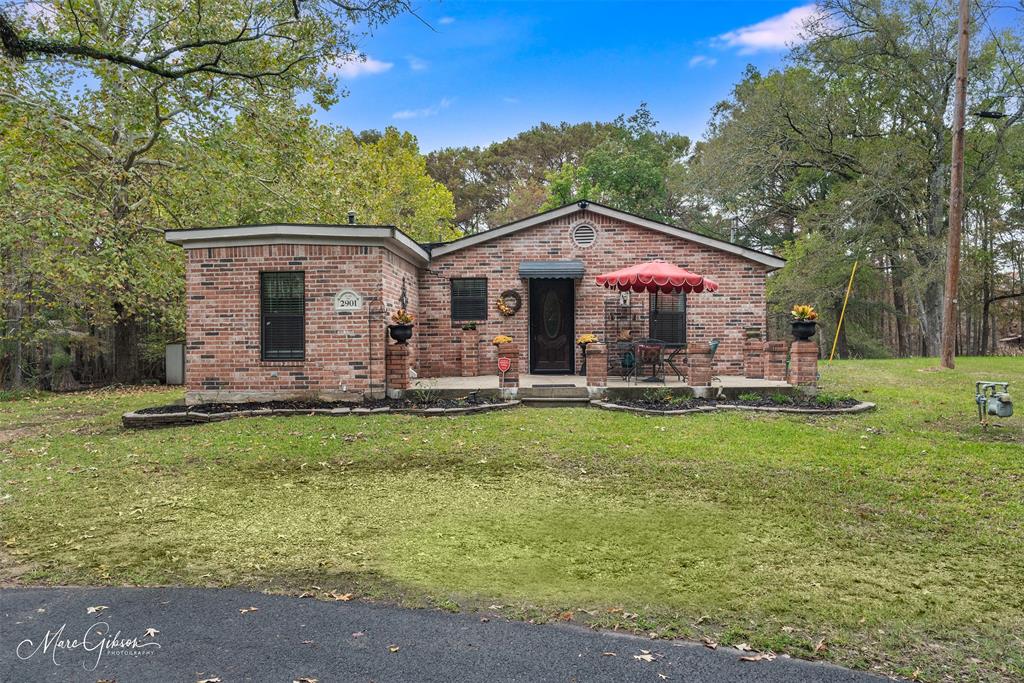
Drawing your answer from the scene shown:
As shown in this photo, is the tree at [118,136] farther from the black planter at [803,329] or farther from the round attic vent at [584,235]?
the black planter at [803,329]

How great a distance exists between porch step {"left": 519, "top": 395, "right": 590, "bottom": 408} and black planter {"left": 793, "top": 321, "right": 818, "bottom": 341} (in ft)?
12.6

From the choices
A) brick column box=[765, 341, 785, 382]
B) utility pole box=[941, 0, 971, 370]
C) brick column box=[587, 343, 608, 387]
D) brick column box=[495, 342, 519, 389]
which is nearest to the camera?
brick column box=[495, 342, 519, 389]

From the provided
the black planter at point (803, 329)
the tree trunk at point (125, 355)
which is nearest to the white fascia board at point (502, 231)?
the black planter at point (803, 329)

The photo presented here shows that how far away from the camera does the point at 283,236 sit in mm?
10031

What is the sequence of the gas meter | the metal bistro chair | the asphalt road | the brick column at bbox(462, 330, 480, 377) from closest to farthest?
the asphalt road < the gas meter < the metal bistro chair < the brick column at bbox(462, 330, 480, 377)

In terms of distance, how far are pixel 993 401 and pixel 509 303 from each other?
8.04 m

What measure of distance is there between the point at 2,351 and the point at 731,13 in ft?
63.5

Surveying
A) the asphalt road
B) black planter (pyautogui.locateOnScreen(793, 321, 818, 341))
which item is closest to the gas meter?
black planter (pyautogui.locateOnScreen(793, 321, 818, 341))

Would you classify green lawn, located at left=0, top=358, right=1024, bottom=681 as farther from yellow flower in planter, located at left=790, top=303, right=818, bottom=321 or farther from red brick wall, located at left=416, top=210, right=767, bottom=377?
red brick wall, located at left=416, top=210, right=767, bottom=377

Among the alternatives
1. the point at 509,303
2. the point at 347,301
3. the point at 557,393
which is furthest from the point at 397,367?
the point at 509,303

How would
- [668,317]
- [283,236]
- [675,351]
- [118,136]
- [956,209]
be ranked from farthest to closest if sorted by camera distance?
[118,136]
[956,209]
[668,317]
[675,351]
[283,236]

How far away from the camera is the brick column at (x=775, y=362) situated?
36.9ft

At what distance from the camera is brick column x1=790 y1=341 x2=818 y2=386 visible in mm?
10523

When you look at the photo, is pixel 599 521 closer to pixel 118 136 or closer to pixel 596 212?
pixel 596 212
